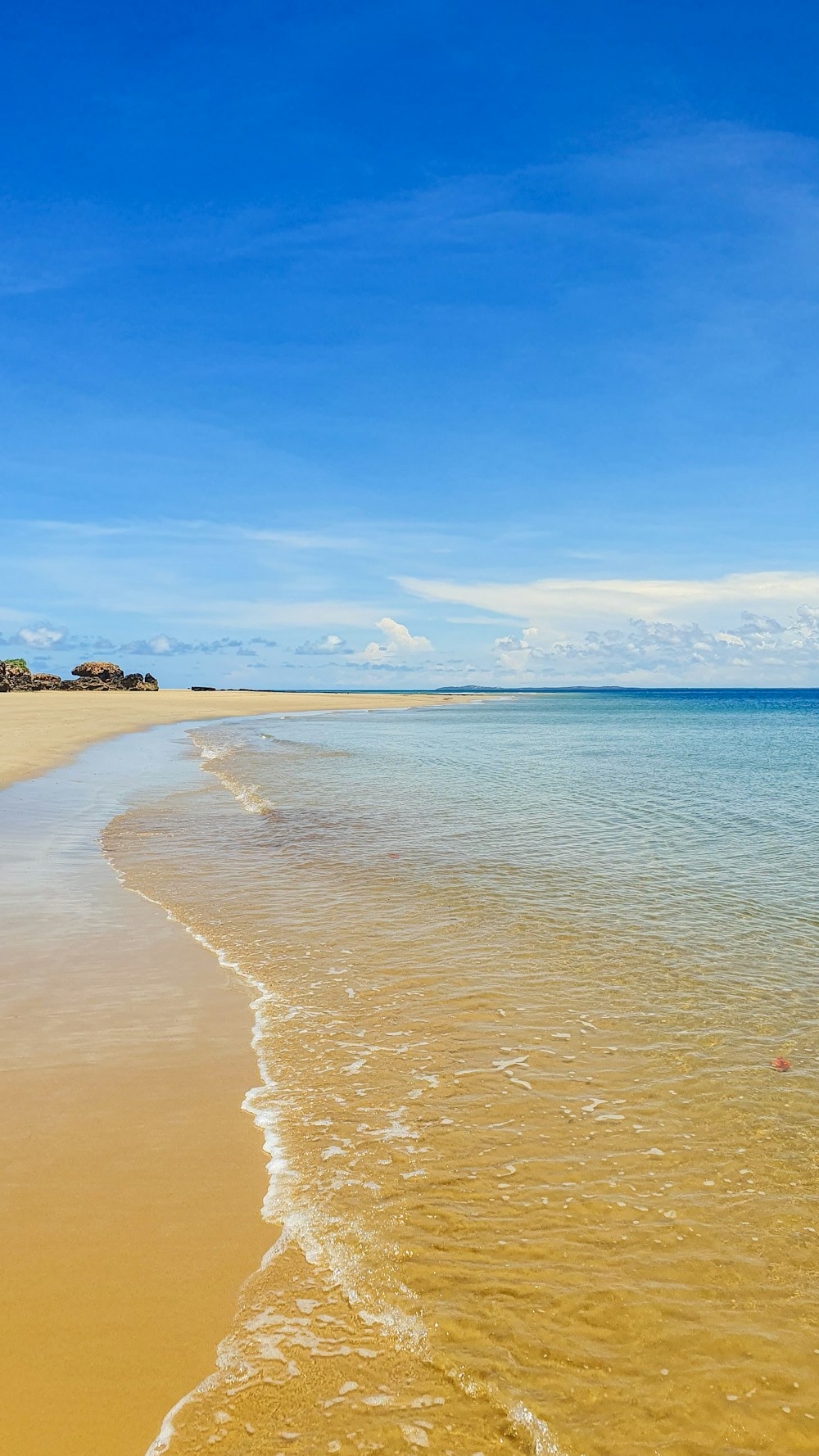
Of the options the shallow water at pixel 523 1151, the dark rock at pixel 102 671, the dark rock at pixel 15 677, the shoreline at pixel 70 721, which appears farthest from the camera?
the dark rock at pixel 102 671

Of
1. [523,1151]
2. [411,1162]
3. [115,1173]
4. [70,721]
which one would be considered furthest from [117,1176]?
[70,721]

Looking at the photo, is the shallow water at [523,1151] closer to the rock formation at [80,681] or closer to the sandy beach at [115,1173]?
the sandy beach at [115,1173]

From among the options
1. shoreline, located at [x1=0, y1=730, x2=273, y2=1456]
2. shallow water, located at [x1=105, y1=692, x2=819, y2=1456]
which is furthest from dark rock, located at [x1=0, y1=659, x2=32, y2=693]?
shoreline, located at [x1=0, y1=730, x2=273, y2=1456]

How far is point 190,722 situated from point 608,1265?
181 ft

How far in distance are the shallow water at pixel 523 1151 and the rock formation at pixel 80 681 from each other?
85.4 m

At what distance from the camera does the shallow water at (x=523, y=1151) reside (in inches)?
123

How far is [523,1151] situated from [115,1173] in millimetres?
2277

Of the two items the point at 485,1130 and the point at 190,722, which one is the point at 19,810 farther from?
the point at 190,722

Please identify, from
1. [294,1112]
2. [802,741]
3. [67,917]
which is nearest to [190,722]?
[802,741]

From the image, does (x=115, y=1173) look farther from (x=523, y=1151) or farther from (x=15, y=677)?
(x=15, y=677)

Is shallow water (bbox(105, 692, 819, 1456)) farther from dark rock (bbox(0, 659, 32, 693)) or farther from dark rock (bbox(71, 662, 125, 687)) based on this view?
dark rock (bbox(71, 662, 125, 687))

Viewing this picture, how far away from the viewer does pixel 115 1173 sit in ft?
14.8

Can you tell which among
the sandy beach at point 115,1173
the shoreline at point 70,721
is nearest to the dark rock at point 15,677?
the shoreline at point 70,721

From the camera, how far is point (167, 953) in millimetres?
8359
